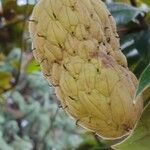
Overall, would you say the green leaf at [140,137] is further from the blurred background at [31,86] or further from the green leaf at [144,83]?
the blurred background at [31,86]

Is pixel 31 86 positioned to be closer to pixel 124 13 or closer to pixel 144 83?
pixel 124 13

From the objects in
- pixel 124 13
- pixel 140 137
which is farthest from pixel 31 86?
pixel 140 137

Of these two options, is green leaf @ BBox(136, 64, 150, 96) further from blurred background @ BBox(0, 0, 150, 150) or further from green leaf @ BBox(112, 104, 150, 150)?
blurred background @ BBox(0, 0, 150, 150)

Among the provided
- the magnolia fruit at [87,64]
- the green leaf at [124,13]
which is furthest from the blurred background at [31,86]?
the magnolia fruit at [87,64]

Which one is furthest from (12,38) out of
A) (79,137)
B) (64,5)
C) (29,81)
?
(64,5)

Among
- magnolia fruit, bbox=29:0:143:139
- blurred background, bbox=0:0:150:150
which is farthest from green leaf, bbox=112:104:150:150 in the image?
blurred background, bbox=0:0:150:150

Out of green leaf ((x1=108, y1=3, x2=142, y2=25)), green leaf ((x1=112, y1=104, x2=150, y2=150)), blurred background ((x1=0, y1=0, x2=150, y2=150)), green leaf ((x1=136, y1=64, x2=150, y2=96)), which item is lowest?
blurred background ((x1=0, y1=0, x2=150, y2=150))

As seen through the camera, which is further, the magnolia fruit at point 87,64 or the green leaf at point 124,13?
the green leaf at point 124,13

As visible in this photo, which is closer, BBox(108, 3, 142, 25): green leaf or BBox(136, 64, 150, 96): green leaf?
BBox(136, 64, 150, 96): green leaf
